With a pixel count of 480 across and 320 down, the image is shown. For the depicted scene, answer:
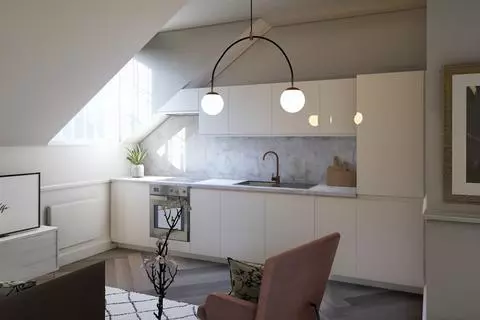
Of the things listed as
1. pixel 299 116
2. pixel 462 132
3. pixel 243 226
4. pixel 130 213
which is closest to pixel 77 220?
pixel 130 213

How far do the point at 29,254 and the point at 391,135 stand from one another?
374cm

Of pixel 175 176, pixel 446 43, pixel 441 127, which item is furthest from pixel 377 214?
pixel 175 176

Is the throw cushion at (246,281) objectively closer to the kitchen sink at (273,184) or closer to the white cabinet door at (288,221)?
the white cabinet door at (288,221)

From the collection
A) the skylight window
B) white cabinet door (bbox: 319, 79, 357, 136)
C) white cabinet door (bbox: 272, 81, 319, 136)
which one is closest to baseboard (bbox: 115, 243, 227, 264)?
the skylight window

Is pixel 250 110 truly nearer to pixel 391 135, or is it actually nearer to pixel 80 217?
pixel 391 135

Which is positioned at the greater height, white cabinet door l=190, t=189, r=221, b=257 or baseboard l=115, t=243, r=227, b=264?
white cabinet door l=190, t=189, r=221, b=257

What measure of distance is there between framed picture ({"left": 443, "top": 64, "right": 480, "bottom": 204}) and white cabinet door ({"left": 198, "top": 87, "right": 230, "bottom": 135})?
2.61 meters

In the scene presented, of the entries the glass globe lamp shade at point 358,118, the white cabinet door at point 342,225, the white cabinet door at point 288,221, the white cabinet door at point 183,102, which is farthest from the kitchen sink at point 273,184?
the white cabinet door at point 183,102

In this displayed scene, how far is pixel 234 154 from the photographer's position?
532cm

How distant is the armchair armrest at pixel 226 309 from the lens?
7.52 feet

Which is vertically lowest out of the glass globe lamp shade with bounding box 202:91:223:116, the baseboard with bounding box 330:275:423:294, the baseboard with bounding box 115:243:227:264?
the baseboard with bounding box 330:275:423:294

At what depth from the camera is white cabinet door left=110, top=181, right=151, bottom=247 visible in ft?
17.1

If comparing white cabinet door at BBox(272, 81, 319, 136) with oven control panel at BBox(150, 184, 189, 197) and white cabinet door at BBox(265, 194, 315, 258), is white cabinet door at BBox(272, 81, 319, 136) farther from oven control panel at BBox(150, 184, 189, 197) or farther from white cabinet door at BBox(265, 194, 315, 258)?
oven control panel at BBox(150, 184, 189, 197)

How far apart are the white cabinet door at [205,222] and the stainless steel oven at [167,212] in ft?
0.27
